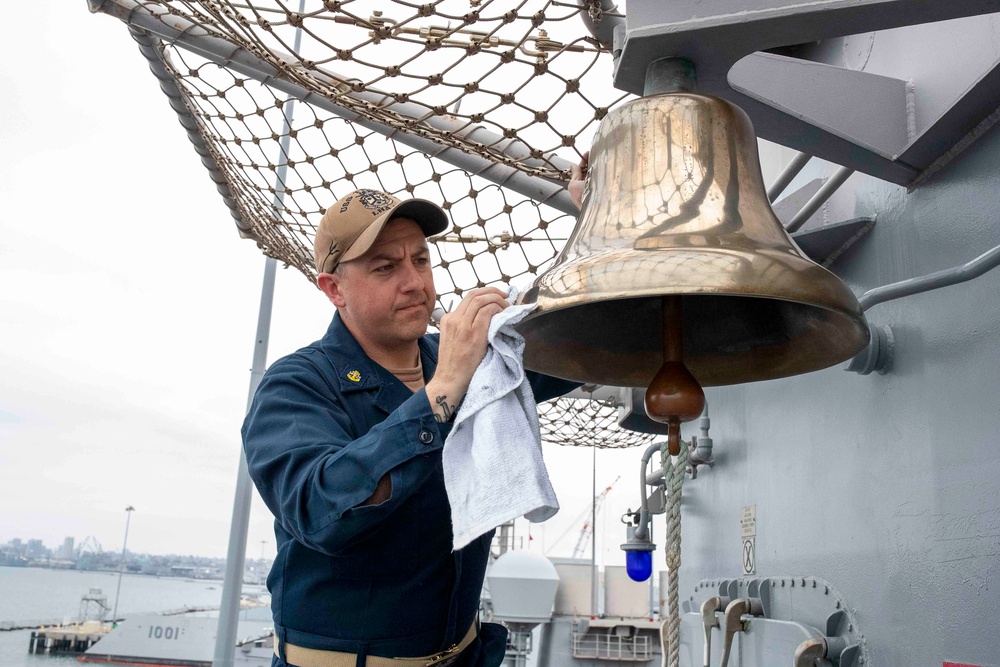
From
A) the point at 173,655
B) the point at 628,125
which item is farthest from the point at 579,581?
the point at 628,125

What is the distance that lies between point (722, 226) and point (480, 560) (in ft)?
2.94

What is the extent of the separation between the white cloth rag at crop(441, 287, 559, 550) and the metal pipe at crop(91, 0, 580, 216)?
1456 mm

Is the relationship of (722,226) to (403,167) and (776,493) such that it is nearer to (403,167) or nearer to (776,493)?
(776,493)

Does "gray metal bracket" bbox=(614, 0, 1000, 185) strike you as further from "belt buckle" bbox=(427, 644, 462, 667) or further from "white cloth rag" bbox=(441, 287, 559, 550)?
"belt buckle" bbox=(427, 644, 462, 667)

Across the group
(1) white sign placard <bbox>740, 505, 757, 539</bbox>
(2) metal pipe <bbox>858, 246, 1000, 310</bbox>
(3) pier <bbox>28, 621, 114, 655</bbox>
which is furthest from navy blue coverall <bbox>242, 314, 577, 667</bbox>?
(3) pier <bbox>28, 621, 114, 655</bbox>

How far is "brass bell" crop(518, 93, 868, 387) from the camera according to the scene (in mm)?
893

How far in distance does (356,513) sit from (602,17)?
3.42ft

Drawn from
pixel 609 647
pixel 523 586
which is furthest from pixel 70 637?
pixel 523 586

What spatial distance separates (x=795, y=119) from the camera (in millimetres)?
1225

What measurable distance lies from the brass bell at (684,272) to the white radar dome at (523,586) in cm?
1174

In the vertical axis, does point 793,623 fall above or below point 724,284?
below

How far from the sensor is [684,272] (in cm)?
87

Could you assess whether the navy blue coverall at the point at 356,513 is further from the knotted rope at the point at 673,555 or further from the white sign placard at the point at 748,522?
the white sign placard at the point at 748,522

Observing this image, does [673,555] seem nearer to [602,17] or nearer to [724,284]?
[724,284]
